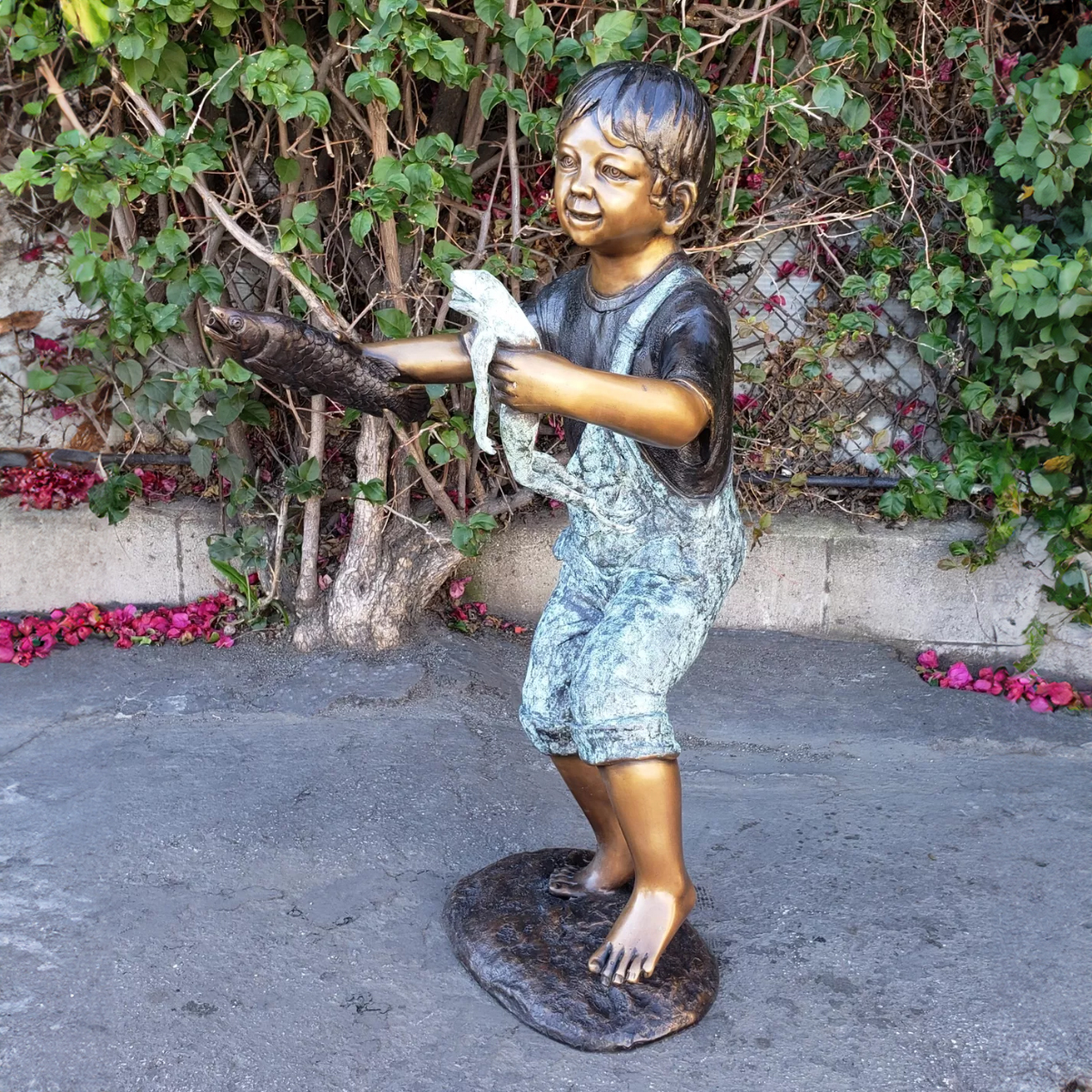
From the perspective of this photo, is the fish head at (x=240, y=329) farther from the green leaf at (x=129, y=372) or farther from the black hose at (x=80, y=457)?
the black hose at (x=80, y=457)

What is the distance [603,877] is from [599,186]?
1.48 metres

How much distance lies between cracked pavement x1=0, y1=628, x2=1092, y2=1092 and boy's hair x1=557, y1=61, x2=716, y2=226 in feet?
5.48

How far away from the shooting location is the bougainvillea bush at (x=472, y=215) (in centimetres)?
323

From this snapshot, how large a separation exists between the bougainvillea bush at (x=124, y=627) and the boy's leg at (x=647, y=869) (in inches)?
88.5

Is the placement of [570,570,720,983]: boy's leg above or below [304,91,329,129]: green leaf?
below

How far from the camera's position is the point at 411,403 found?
237 centimetres

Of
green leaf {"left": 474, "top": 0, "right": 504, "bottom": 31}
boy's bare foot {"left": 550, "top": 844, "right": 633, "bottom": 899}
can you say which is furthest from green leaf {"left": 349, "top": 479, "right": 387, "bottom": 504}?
boy's bare foot {"left": 550, "top": 844, "right": 633, "bottom": 899}

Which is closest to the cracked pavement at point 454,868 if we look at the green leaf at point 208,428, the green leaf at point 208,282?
the green leaf at point 208,428

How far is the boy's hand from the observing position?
1.82m

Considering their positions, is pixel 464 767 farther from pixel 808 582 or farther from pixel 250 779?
pixel 808 582

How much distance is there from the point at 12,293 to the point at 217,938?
277 centimetres

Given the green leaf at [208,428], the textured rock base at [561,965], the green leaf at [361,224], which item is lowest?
the textured rock base at [561,965]

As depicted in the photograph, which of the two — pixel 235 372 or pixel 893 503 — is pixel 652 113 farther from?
pixel 893 503

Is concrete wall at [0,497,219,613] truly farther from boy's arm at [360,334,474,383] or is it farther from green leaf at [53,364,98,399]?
boy's arm at [360,334,474,383]
